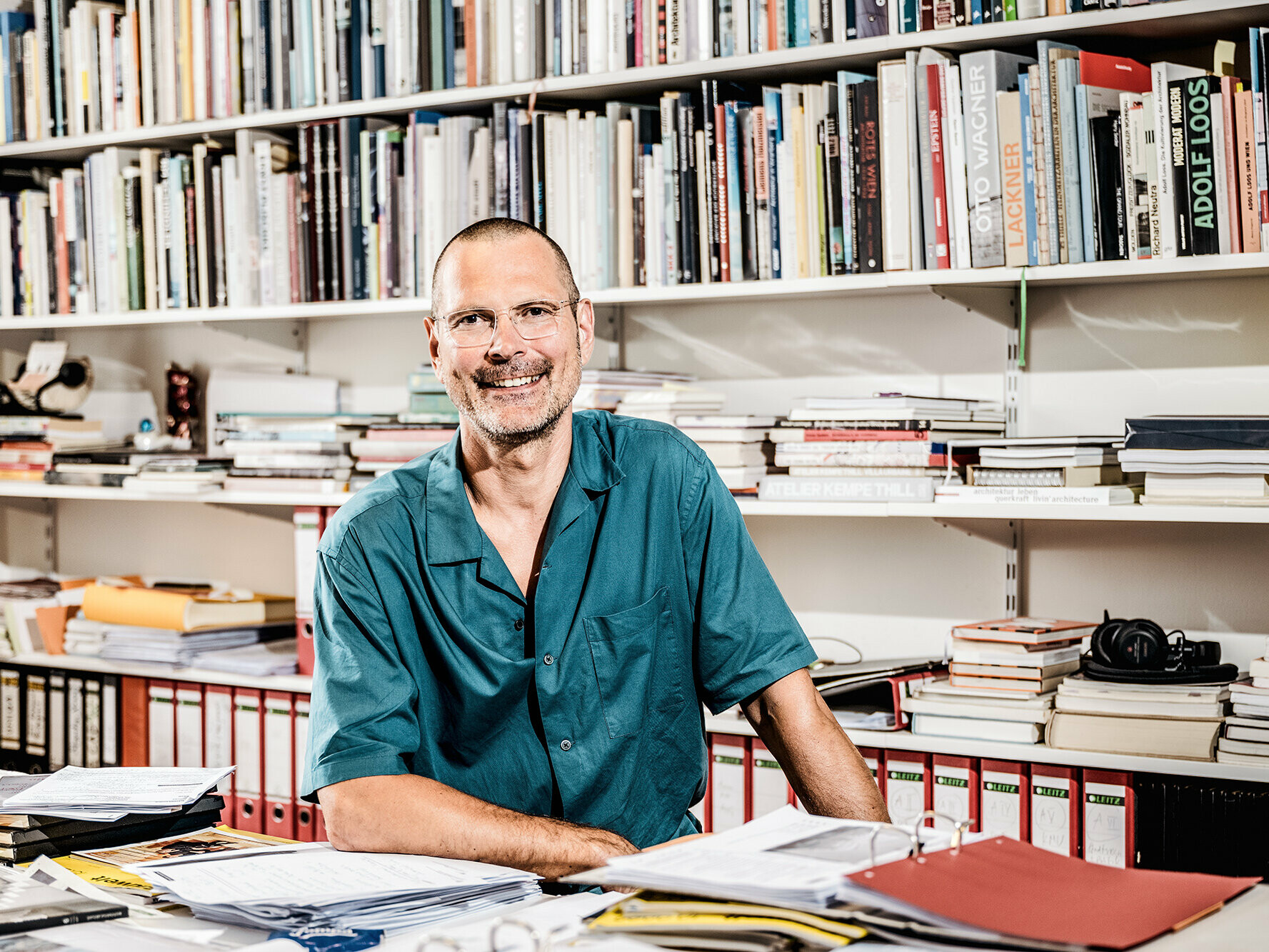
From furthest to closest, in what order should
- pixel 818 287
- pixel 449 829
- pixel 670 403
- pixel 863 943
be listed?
1. pixel 670 403
2. pixel 818 287
3. pixel 449 829
4. pixel 863 943

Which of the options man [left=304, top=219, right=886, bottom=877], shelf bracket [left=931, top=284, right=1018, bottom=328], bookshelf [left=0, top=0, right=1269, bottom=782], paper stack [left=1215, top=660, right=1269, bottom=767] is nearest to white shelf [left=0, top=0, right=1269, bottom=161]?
bookshelf [left=0, top=0, right=1269, bottom=782]

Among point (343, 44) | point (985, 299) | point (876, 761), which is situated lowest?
point (876, 761)

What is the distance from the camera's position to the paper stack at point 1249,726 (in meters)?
1.85

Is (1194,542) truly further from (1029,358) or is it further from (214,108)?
(214,108)

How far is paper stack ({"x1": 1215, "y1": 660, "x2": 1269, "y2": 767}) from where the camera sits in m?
1.85

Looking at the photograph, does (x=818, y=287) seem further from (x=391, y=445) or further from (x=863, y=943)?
(x=863, y=943)

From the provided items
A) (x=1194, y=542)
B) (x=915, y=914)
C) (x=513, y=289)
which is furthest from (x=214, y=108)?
(x=915, y=914)

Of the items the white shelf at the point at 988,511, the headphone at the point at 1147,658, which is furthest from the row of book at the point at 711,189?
the headphone at the point at 1147,658

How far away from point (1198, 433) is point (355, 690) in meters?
1.28

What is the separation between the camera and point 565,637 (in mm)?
1568

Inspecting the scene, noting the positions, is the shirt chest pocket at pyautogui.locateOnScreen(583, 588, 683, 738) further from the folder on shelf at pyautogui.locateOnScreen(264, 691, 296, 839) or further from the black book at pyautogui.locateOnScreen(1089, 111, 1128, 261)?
the folder on shelf at pyautogui.locateOnScreen(264, 691, 296, 839)

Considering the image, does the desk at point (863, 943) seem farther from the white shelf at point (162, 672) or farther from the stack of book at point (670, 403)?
the white shelf at point (162, 672)

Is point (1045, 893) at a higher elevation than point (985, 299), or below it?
below

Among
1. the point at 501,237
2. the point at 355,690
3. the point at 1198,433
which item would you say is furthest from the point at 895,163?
the point at 355,690
